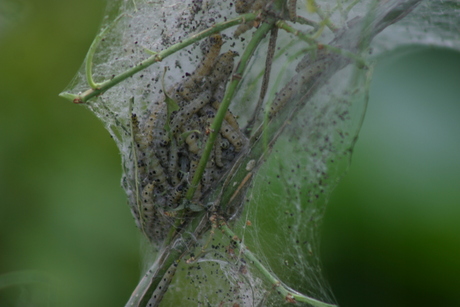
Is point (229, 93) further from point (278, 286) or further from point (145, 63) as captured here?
point (278, 286)

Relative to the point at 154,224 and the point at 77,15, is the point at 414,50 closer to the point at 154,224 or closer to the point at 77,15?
the point at 154,224

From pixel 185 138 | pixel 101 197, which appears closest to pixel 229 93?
pixel 185 138

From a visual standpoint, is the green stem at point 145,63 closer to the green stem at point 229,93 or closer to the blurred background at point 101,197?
the green stem at point 229,93

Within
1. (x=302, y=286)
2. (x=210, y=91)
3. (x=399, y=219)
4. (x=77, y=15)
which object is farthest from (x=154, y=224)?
(x=77, y=15)

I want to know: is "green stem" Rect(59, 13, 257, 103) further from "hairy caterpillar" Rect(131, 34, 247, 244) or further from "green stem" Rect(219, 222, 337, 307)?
"green stem" Rect(219, 222, 337, 307)

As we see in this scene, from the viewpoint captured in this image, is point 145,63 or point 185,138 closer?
point 145,63

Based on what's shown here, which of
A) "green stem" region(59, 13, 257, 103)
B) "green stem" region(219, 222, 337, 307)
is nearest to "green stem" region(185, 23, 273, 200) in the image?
"green stem" region(59, 13, 257, 103)

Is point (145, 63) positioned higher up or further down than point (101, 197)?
higher up
